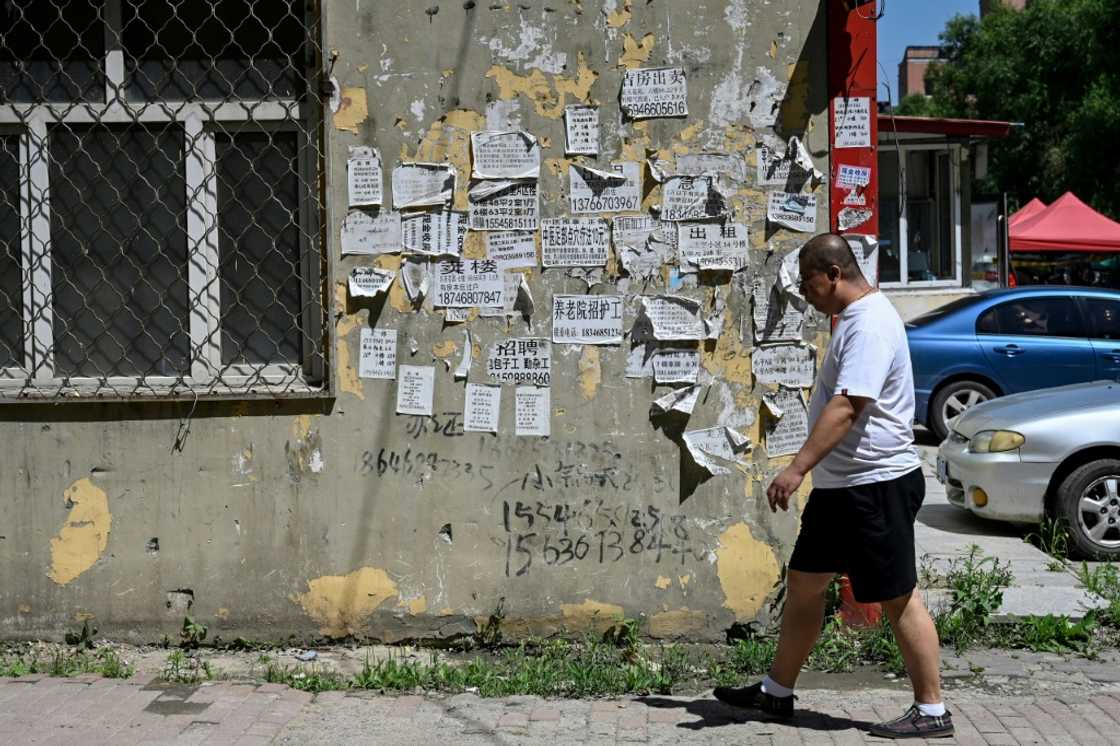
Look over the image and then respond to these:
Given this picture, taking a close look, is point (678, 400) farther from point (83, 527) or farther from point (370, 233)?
point (83, 527)

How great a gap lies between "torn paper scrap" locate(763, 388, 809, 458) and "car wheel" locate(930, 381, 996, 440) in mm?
8118

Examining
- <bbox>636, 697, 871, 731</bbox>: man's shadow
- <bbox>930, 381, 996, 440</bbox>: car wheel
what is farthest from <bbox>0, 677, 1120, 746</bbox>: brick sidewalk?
<bbox>930, 381, 996, 440</bbox>: car wheel

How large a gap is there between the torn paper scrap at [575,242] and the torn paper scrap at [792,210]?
0.77 m

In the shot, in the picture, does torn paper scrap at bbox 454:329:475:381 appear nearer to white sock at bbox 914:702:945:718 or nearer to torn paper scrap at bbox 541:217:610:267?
torn paper scrap at bbox 541:217:610:267

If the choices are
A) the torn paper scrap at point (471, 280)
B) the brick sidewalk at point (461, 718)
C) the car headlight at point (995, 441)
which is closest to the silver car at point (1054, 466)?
the car headlight at point (995, 441)

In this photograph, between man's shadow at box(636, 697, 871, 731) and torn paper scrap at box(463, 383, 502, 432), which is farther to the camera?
torn paper scrap at box(463, 383, 502, 432)

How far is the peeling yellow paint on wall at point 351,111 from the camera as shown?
573cm

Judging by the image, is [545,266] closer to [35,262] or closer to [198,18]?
[198,18]

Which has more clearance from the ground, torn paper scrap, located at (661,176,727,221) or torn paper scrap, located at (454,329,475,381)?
torn paper scrap, located at (661,176,727,221)

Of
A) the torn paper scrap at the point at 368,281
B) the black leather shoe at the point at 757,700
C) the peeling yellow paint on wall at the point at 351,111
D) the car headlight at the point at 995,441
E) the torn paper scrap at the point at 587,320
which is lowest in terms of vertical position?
the black leather shoe at the point at 757,700

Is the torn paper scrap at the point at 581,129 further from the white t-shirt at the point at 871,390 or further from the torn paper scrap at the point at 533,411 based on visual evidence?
the white t-shirt at the point at 871,390

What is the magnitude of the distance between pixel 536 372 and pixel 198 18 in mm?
2310

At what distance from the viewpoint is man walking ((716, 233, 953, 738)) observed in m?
4.55

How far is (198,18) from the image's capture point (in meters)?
5.89
